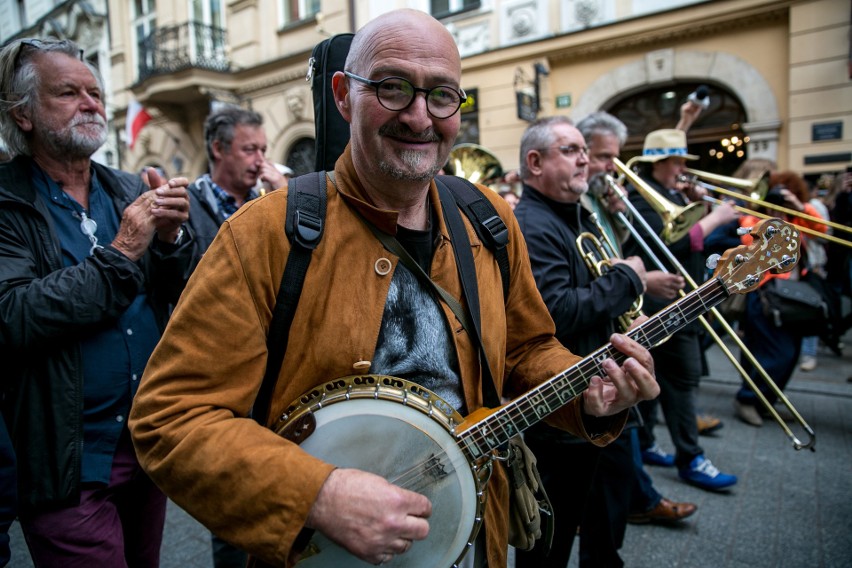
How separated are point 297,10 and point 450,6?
4217 millimetres

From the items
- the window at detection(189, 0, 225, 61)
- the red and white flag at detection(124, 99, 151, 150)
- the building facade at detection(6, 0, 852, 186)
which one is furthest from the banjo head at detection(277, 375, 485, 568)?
the window at detection(189, 0, 225, 61)

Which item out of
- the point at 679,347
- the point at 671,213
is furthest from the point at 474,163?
the point at 679,347

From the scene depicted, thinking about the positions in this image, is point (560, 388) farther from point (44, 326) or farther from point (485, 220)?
point (44, 326)

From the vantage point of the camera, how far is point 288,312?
1.30 meters

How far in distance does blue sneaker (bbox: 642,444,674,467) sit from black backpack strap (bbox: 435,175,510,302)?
3024 millimetres

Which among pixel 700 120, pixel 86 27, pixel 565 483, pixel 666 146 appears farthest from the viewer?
pixel 86 27

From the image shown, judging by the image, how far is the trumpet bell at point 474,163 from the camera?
5.38 m

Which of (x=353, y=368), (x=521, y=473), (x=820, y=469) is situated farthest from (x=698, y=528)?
(x=353, y=368)

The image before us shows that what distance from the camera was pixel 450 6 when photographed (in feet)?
34.9

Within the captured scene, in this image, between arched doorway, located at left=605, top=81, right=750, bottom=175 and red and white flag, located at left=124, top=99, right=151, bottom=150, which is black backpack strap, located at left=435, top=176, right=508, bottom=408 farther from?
red and white flag, located at left=124, top=99, right=151, bottom=150

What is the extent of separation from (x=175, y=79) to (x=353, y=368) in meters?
14.3

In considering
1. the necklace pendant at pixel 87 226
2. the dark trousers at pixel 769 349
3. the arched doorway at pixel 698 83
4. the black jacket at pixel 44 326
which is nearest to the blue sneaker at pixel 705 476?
the dark trousers at pixel 769 349

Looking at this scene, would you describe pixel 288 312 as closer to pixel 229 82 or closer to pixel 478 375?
pixel 478 375

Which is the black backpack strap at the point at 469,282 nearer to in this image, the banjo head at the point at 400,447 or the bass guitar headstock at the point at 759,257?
the banjo head at the point at 400,447
